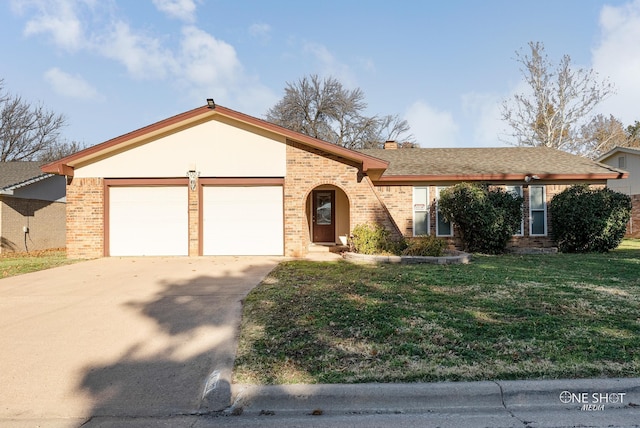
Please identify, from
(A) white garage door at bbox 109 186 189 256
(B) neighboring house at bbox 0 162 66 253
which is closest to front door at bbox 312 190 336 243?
(A) white garage door at bbox 109 186 189 256

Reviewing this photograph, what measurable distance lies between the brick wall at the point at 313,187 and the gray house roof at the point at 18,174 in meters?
11.4

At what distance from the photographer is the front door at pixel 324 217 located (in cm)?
1477

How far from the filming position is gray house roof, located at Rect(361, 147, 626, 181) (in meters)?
12.6

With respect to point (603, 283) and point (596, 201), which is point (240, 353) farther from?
point (596, 201)

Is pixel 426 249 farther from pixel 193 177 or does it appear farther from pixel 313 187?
pixel 193 177

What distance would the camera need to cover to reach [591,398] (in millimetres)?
3021

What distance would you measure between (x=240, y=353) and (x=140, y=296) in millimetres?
3253

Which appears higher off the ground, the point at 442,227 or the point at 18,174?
the point at 18,174

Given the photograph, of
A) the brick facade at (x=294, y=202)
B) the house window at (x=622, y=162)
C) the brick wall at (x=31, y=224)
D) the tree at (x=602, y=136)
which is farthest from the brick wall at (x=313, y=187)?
the tree at (x=602, y=136)

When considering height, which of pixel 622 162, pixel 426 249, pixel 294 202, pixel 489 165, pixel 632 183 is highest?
pixel 622 162

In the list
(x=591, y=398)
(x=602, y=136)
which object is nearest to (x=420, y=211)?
(x=591, y=398)

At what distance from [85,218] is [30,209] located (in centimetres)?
689

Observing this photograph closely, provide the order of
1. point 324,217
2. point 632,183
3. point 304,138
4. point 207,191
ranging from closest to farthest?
point 304,138
point 207,191
point 324,217
point 632,183

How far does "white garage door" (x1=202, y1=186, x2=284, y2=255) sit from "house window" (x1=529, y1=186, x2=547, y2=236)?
8.62 m
